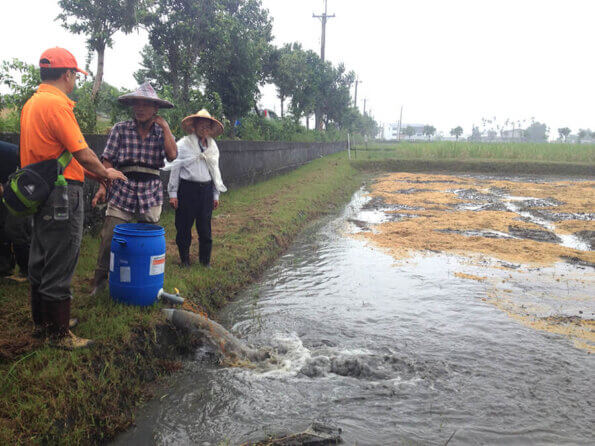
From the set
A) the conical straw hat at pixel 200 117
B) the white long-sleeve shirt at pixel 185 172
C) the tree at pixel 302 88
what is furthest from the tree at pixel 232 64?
the white long-sleeve shirt at pixel 185 172

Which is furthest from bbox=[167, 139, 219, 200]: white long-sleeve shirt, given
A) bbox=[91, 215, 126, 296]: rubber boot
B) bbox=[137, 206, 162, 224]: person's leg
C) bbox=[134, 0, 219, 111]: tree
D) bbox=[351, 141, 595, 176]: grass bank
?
bbox=[351, 141, 595, 176]: grass bank

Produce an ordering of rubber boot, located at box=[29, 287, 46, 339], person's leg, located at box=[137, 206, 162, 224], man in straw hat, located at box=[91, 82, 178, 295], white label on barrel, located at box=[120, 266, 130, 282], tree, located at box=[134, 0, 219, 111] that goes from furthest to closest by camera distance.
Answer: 1. tree, located at box=[134, 0, 219, 111]
2. person's leg, located at box=[137, 206, 162, 224]
3. man in straw hat, located at box=[91, 82, 178, 295]
4. white label on barrel, located at box=[120, 266, 130, 282]
5. rubber boot, located at box=[29, 287, 46, 339]

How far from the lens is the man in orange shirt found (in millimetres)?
3008

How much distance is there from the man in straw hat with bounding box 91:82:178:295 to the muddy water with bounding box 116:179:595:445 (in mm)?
1414

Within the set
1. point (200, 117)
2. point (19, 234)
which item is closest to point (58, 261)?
point (19, 234)

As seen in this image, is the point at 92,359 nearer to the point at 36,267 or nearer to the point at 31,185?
the point at 36,267

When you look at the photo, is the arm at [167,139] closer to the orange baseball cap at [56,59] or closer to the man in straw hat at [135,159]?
the man in straw hat at [135,159]

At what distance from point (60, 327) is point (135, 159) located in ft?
5.67

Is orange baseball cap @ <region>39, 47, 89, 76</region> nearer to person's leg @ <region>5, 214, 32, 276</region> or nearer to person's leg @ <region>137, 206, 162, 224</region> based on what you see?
person's leg @ <region>137, 206, 162, 224</region>

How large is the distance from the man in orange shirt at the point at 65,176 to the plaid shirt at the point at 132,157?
3.48ft

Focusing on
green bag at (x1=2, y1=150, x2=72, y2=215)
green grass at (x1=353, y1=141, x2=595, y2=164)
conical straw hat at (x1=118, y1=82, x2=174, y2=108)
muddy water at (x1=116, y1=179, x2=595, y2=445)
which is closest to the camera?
green bag at (x1=2, y1=150, x2=72, y2=215)

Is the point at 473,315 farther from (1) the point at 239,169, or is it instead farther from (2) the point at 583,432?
(1) the point at 239,169

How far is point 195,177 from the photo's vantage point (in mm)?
5297

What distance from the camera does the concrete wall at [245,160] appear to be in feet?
21.2
